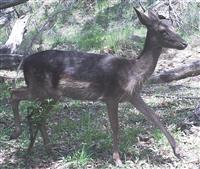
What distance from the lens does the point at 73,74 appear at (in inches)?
234

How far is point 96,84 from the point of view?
19.4 ft

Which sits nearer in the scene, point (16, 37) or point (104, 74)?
point (104, 74)

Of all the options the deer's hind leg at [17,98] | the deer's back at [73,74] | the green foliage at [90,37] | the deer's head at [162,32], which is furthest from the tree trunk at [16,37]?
the deer's head at [162,32]

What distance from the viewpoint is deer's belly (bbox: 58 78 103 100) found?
592 cm

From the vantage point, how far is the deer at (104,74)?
5.86m

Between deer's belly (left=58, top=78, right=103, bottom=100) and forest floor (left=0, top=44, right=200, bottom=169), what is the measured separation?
0.26m

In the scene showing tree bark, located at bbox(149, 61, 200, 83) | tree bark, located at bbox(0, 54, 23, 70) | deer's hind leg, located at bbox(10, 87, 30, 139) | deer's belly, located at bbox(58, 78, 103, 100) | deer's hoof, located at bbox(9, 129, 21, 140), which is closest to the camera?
deer's belly, located at bbox(58, 78, 103, 100)

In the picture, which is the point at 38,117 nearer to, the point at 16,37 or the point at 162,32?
the point at 162,32

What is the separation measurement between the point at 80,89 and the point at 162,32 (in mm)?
1224

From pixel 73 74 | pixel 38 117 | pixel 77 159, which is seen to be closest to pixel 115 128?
pixel 77 159

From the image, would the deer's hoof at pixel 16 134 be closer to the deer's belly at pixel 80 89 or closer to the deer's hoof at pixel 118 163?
the deer's belly at pixel 80 89

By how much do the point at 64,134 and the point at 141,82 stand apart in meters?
1.52

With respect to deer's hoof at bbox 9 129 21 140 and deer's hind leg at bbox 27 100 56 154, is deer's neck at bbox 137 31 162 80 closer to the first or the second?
deer's hind leg at bbox 27 100 56 154

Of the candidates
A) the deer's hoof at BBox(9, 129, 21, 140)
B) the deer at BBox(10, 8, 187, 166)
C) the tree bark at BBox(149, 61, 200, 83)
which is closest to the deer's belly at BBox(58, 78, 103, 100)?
the deer at BBox(10, 8, 187, 166)
